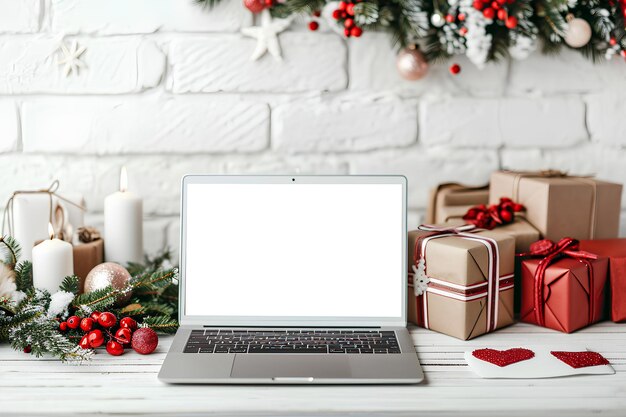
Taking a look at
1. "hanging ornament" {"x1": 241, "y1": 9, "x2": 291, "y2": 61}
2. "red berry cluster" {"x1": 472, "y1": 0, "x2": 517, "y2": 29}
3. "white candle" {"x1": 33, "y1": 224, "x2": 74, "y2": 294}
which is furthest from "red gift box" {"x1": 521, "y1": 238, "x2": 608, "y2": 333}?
"white candle" {"x1": 33, "y1": 224, "x2": 74, "y2": 294}

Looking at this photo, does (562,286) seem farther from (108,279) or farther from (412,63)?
(108,279)

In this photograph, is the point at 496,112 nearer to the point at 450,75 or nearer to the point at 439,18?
the point at 450,75

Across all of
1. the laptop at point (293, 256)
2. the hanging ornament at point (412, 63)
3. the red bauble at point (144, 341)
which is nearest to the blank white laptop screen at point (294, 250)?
the laptop at point (293, 256)

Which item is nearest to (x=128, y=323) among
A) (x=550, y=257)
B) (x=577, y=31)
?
(x=550, y=257)

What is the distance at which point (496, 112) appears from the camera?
139cm

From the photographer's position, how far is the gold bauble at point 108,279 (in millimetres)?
1105

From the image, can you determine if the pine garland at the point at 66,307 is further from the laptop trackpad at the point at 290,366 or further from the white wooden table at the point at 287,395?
the laptop trackpad at the point at 290,366

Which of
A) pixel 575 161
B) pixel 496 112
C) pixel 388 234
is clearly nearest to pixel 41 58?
pixel 388 234

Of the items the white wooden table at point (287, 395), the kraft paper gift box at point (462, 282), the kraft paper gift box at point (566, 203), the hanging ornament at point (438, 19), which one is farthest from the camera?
the hanging ornament at point (438, 19)

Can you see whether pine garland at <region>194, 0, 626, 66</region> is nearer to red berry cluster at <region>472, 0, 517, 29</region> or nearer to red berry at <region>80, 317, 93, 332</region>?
red berry cluster at <region>472, 0, 517, 29</region>

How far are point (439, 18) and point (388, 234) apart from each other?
0.46 meters

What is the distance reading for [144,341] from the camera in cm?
99

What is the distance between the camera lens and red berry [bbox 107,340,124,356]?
0.98 m

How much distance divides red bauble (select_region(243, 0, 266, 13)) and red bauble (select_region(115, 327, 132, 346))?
2.22ft
